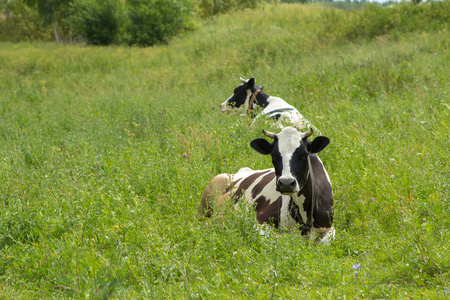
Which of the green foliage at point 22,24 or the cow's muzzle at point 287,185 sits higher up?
the cow's muzzle at point 287,185

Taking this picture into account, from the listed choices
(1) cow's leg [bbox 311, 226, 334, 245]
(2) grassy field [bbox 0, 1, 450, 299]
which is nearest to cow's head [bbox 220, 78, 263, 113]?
(2) grassy field [bbox 0, 1, 450, 299]

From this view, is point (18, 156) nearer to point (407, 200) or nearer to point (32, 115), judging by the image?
point (32, 115)

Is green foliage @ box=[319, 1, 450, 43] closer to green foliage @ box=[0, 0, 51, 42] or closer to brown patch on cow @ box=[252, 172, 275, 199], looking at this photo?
brown patch on cow @ box=[252, 172, 275, 199]

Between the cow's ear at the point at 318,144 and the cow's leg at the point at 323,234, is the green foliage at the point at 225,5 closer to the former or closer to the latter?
the cow's ear at the point at 318,144

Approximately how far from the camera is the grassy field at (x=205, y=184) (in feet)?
10.7

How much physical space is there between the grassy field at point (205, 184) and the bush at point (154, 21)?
12.9m


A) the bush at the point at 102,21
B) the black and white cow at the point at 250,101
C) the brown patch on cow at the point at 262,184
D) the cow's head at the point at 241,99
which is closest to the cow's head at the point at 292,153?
the brown patch on cow at the point at 262,184

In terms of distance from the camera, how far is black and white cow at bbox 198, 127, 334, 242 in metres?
4.09

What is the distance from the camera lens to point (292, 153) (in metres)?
4.13

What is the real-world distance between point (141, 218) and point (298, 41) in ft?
42.0

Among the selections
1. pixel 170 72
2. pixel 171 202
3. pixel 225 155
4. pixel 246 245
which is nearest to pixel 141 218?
pixel 171 202

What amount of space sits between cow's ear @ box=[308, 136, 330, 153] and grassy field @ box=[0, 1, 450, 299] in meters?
0.73

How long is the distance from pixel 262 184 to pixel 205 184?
925mm

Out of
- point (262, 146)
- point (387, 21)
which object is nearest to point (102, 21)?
point (387, 21)
